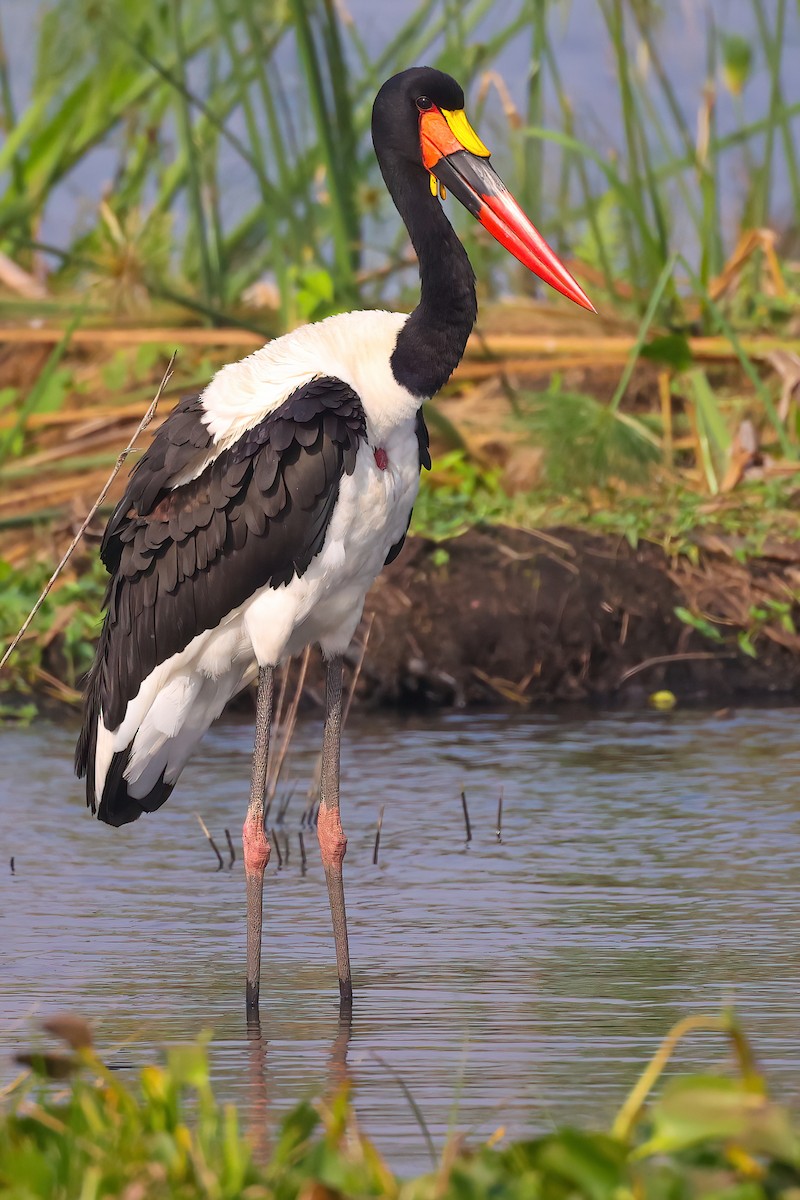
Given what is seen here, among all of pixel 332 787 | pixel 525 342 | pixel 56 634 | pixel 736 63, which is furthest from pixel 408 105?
pixel 736 63

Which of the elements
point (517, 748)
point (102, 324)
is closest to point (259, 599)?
point (517, 748)

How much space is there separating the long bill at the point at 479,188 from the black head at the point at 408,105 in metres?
0.03

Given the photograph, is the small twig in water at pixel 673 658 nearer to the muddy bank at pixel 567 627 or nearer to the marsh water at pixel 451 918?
the muddy bank at pixel 567 627

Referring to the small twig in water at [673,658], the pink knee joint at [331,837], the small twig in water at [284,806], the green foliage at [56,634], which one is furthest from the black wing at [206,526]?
A: the small twig in water at [673,658]

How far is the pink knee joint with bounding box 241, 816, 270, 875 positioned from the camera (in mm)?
5621

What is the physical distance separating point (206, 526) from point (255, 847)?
2.65 ft

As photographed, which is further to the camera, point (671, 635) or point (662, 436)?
point (662, 436)

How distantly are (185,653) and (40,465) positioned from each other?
220 inches

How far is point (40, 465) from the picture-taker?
11.1 metres

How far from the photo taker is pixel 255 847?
18.5 feet

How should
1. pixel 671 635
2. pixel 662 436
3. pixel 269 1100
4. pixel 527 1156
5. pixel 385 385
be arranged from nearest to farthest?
pixel 527 1156 < pixel 269 1100 < pixel 385 385 < pixel 671 635 < pixel 662 436

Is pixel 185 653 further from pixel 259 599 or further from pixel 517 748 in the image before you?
pixel 517 748

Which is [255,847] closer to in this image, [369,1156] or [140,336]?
[369,1156]

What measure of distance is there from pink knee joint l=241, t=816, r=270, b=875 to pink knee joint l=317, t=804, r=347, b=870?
16 centimetres
